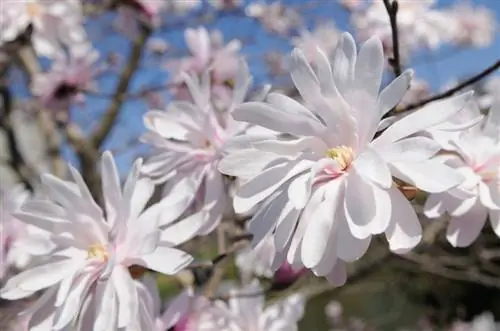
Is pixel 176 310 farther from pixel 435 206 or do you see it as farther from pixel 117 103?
pixel 117 103

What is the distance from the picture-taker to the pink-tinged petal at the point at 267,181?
63cm

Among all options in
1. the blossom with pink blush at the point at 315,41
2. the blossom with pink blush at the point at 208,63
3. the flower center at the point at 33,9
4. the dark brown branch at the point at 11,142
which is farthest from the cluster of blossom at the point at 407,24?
the dark brown branch at the point at 11,142

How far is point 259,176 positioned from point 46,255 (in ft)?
1.07

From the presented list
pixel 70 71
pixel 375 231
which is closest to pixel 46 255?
pixel 375 231

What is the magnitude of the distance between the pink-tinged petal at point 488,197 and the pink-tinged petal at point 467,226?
1cm

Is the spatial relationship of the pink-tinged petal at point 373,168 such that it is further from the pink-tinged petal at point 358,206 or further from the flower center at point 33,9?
the flower center at point 33,9

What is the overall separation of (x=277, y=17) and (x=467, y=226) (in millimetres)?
2393

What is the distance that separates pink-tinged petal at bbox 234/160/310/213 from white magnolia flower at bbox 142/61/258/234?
0.20m

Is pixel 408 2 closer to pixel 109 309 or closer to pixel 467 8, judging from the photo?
pixel 109 309

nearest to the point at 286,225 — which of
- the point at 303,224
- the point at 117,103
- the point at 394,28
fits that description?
the point at 303,224

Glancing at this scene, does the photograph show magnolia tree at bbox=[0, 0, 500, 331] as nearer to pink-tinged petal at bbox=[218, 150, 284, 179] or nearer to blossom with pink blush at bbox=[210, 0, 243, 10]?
pink-tinged petal at bbox=[218, 150, 284, 179]

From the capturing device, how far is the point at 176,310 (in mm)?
835

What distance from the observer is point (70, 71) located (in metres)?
1.66

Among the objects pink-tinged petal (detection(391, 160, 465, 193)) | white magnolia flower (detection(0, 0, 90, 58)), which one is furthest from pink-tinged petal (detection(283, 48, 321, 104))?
white magnolia flower (detection(0, 0, 90, 58))
